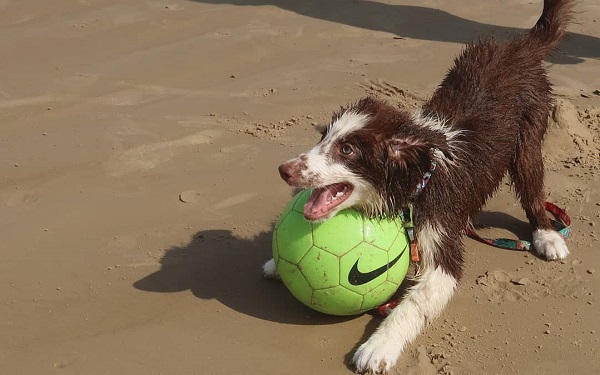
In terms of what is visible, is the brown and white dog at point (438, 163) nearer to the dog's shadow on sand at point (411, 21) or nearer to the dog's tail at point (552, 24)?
the dog's tail at point (552, 24)

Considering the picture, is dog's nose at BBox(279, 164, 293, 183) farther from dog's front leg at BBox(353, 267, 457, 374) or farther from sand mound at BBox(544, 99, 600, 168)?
sand mound at BBox(544, 99, 600, 168)

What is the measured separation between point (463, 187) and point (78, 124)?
384 centimetres

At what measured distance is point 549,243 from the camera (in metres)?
4.97

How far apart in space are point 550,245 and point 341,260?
1.86m

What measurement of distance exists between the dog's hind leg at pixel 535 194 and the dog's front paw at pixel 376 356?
5.30 feet

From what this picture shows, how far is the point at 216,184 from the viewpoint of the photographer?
5.68 m

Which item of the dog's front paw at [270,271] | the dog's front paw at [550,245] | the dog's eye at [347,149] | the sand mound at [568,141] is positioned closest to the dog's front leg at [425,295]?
the dog's eye at [347,149]

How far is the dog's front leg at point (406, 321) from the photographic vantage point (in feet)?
12.8

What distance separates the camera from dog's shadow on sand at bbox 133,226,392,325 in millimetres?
4363

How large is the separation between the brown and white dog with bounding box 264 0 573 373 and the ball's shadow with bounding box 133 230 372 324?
0.17 meters

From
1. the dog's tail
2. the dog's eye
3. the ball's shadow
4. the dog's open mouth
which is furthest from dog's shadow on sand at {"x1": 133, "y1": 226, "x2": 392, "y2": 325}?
the dog's tail

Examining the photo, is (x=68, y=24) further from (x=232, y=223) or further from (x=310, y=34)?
(x=232, y=223)

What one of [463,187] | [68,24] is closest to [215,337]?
[463,187]

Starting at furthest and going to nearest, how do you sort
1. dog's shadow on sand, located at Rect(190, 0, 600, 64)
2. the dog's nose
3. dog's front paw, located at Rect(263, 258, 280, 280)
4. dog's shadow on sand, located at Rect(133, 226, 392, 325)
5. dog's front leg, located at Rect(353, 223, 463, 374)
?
dog's shadow on sand, located at Rect(190, 0, 600, 64), dog's front paw, located at Rect(263, 258, 280, 280), dog's shadow on sand, located at Rect(133, 226, 392, 325), dog's front leg, located at Rect(353, 223, 463, 374), the dog's nose
